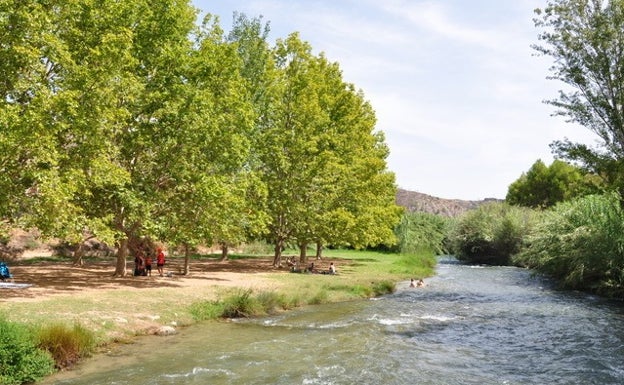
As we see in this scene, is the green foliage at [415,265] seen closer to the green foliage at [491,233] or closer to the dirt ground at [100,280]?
the green foliage at [491,233]

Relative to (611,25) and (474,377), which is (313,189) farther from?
(474,377)

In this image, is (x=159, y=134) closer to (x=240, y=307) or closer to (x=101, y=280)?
(x=101, y=280)

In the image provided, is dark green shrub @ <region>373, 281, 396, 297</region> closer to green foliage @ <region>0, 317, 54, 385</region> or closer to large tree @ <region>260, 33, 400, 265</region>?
large tree @ <region>260, 33, 400, 265</region>

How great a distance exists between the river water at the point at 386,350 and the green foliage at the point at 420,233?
41626mm

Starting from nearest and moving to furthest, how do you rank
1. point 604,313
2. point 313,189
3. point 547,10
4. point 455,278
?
1. point 604,313
2. point 547,10
3. point 313,189
4. point 455,278

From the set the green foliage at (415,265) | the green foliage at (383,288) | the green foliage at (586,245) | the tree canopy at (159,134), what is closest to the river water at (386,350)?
the green foliage at (586,245)

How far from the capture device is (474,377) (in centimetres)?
1421

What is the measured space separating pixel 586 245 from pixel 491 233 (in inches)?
1445

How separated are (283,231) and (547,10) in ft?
76.1

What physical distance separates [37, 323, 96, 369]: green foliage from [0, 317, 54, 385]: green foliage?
626 millimetres

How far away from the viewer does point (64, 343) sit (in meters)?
14.1

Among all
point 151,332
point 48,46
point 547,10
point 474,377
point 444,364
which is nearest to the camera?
point 474,377

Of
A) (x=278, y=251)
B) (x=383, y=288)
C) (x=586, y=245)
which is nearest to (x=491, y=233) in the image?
(x=586, y=245)

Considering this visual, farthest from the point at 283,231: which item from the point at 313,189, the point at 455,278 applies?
the point at 455,278
